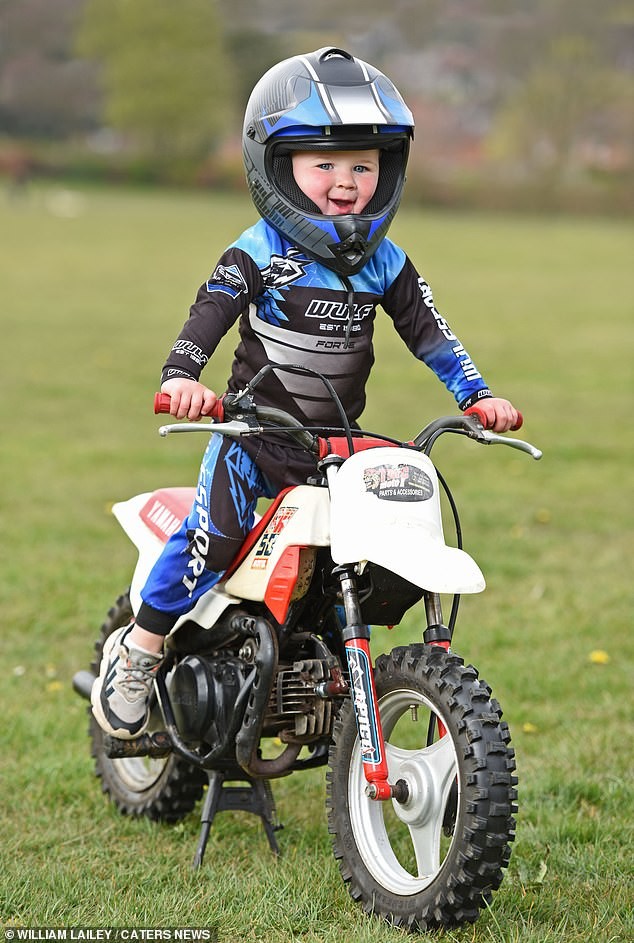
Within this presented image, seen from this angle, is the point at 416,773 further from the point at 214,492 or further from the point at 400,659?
the point at 214,492

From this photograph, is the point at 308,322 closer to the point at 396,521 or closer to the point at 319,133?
the point at 319,133

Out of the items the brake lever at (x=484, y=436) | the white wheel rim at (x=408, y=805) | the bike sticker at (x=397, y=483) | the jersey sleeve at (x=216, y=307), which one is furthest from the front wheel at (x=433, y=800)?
the jersey sleeve at (x=216, y=307)

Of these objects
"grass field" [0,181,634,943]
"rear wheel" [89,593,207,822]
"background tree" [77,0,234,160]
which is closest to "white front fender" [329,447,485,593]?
"grass field" [0,181,634,943]

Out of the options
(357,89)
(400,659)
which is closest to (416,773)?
(400,659)

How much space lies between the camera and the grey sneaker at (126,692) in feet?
14.7

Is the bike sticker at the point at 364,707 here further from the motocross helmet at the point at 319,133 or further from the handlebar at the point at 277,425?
the motocross helmet at the point at 319,133

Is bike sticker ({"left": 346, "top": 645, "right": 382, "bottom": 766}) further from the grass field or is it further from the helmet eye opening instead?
the helmet eye opening

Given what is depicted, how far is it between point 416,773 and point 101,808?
62.7 inches

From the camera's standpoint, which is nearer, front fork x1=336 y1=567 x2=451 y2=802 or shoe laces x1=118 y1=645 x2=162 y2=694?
front fork x1=336 y1=567 x2=451 y2=802

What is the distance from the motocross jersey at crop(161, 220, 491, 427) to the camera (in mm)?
4000

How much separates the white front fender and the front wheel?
0.25m

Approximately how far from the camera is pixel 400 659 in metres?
3.79

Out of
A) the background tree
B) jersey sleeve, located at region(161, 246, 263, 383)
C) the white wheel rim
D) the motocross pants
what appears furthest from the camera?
the background tree

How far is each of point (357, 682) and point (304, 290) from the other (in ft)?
3.76
